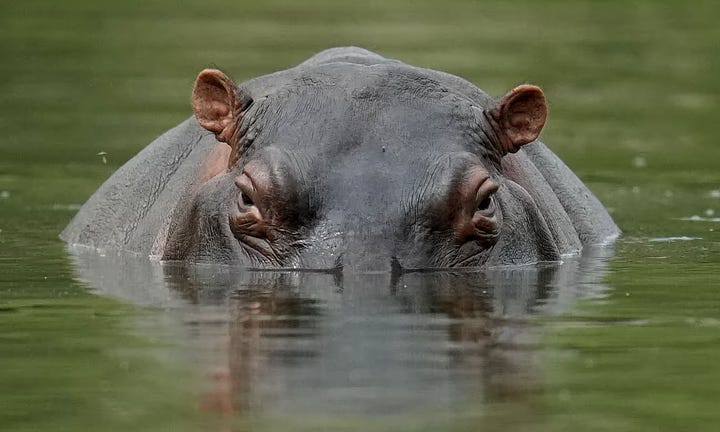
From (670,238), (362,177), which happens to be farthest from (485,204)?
(670,238)

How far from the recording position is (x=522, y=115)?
36.2 ft

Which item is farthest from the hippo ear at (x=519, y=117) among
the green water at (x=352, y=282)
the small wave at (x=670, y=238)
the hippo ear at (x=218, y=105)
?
the small wave at (x=670, y=238)

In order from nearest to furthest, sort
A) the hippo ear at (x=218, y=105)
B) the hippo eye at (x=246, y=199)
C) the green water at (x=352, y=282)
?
the green water at (x=352, y=282) → the hippo eye at (x=246, y=199) → the hippo ear at (x=218, y=105)

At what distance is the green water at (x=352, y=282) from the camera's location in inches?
273

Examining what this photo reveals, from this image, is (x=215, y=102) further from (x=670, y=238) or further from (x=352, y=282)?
(x=670, y=238)

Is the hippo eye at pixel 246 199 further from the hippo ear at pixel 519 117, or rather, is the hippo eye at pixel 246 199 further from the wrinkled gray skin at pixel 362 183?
the hippo ear at pixel 519 117

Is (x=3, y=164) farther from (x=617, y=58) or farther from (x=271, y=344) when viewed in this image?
(x=617, y=58)

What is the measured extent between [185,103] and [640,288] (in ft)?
37.2

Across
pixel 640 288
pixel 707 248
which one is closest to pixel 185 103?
pixel 707 248

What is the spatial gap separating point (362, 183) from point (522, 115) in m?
1.33

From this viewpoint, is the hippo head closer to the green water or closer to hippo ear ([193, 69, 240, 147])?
hippo ear ([193, 69, 240, 147])

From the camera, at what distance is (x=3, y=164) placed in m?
17.3

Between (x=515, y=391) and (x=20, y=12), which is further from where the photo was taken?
(x=20, y=12)

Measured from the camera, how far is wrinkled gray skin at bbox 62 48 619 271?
1000 centimetres
